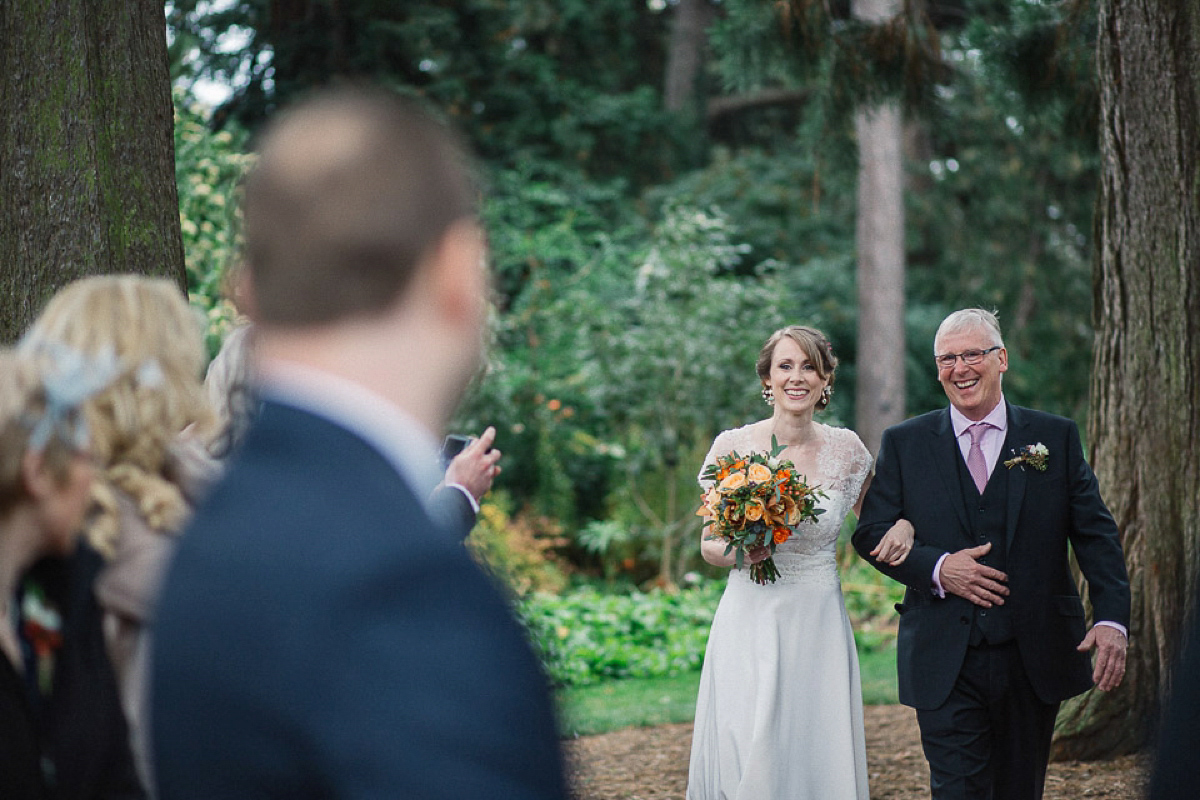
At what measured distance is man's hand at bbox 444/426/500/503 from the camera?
406 centimetres

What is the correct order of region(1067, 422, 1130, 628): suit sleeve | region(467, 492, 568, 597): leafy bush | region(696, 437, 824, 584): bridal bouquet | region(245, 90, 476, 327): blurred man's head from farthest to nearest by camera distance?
region(467, 492, 568, 597): leafy bush
region(696, 437, 824, 584): bridal bouquet
region(1067, 422, 1130, 628): suit sleeve
region(245, 90, 476, 327): blurred man's head

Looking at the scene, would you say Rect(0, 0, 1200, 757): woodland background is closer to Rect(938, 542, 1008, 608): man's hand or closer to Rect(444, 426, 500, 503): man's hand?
Rect(444, 426, 500, 503): man's hand

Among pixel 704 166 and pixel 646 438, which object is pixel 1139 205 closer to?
pixel 646 438

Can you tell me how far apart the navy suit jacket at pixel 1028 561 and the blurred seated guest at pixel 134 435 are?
133 inches

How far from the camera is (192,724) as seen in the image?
1.22 metres

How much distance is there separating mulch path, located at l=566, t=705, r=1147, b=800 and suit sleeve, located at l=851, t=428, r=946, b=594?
172 cm

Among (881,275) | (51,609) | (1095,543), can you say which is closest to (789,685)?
(1095,543)

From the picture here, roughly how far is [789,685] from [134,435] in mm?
3977

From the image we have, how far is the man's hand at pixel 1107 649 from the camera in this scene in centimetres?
458

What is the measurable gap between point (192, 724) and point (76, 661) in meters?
0.92

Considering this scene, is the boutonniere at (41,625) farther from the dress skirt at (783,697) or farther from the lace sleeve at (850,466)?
the lace sleeve at (850,466)

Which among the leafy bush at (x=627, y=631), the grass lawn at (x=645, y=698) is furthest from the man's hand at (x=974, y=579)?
the leafy bush at (x=627, y=631)

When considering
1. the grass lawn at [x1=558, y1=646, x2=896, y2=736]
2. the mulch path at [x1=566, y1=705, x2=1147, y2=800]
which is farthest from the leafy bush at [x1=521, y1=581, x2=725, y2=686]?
the mulch path at [x1=566, y1=705, x2=1147, y2=800]

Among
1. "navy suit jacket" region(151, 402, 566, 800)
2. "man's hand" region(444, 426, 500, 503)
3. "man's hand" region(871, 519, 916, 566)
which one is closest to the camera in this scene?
"navy suit jacket" region(151, 402, 566, 800)
